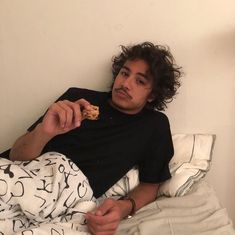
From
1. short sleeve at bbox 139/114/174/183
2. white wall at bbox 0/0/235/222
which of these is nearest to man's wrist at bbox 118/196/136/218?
short sleeve at bbox 139/114/174/183

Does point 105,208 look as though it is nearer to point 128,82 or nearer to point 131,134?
point 131,134

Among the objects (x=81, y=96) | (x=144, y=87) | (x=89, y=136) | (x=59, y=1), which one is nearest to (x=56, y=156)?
(x=89, y=136)

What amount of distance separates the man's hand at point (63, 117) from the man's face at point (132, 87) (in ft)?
0.80

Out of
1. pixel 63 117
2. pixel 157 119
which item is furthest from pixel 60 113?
pixel 157 119

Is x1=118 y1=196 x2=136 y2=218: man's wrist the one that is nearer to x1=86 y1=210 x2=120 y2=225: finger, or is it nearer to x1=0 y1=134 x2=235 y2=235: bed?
x1=0 y1=134 x2=235 y2=235: bed

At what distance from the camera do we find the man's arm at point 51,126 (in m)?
1.04

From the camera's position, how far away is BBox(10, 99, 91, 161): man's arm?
1.04m

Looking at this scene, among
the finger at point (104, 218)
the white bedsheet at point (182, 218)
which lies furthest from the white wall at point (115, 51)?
the finger at point (104, 218)

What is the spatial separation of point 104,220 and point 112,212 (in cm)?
5

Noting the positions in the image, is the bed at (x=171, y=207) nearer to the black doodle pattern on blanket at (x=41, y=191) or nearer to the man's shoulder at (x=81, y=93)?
the black doodle pattern on blanket at (x=41, y=191)

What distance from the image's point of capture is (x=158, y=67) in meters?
1.33

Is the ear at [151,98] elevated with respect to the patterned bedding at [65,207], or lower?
elevated

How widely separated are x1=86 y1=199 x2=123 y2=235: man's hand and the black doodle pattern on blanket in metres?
0.05

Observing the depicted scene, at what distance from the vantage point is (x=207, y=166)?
1.39 m
